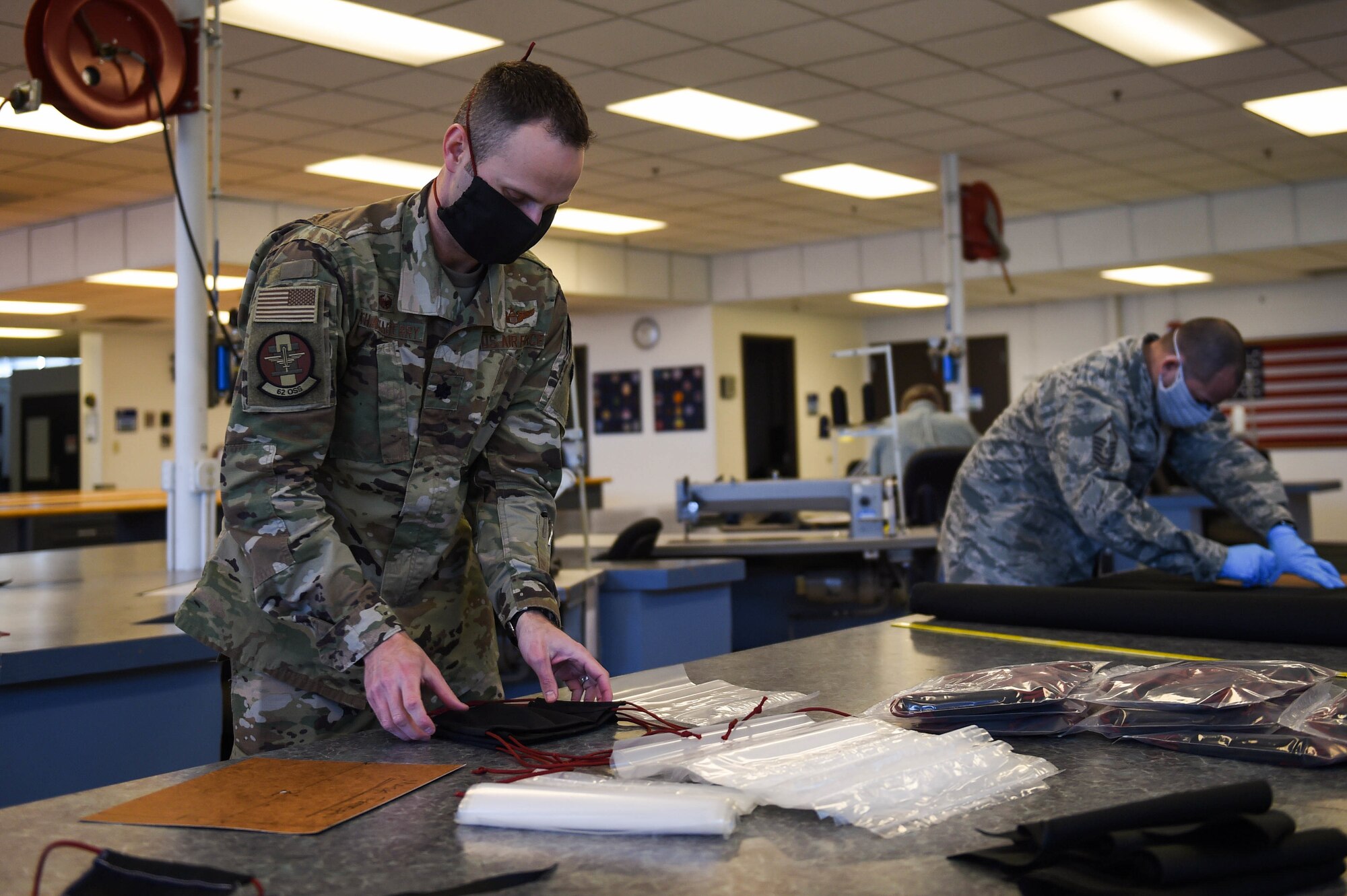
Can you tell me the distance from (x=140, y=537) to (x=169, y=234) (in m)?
2.09

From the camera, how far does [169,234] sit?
8.13 m

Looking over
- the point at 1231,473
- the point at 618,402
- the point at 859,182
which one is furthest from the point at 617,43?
the point at 618,402

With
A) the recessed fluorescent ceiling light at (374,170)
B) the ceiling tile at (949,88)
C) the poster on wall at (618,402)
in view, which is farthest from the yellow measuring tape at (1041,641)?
the poster on wall at (618,402)

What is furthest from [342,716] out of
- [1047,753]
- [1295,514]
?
[1295,514]

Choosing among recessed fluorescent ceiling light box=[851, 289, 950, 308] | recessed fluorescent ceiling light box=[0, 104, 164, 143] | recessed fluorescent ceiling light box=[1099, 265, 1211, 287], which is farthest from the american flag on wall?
recessed fluorescent ceiling light box=[0, 104, 164, 143]

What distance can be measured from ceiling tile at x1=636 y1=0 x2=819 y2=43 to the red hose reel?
7.53ft

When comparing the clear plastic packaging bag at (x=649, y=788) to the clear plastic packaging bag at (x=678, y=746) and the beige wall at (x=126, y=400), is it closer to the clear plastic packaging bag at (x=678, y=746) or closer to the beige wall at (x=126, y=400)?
the clear plastic packaging bag at (x=678, y=746)

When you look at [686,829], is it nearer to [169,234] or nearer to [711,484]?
[711,484]

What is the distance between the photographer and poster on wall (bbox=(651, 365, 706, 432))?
455 inches

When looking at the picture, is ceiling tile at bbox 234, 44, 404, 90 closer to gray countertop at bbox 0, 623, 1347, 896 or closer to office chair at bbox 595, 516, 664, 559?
office chair at bbox 595, 516, 664, 559

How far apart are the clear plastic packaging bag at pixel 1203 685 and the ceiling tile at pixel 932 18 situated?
424 centimetres

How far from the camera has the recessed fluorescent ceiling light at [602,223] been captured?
359 inches

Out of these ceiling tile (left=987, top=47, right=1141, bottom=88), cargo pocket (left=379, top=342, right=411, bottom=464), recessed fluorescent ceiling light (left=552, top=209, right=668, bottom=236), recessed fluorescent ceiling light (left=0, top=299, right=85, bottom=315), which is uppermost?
recessed fluorescent ceiling light (left=552, top=209, right=668, bottom=236)

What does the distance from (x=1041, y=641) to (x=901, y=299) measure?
10706 mm
